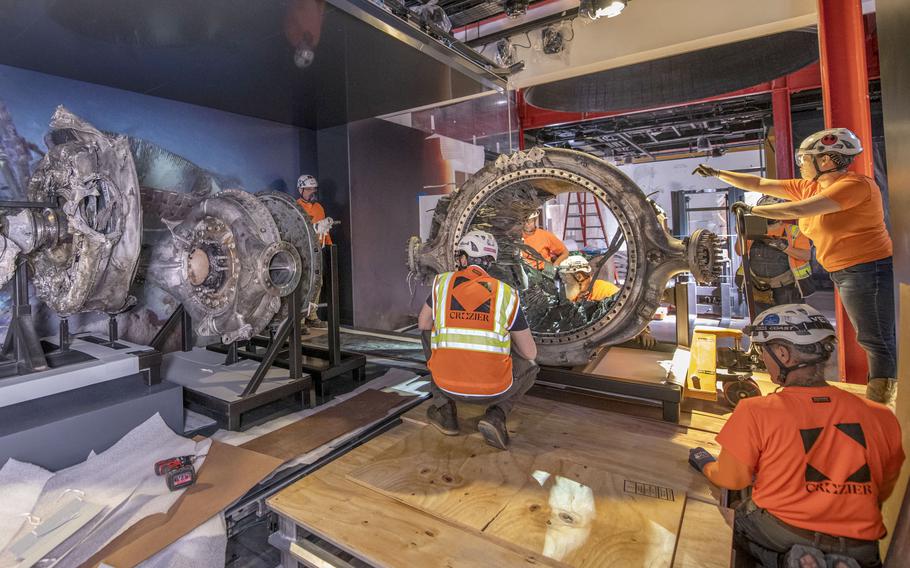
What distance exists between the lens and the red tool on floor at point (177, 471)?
228 centimetres

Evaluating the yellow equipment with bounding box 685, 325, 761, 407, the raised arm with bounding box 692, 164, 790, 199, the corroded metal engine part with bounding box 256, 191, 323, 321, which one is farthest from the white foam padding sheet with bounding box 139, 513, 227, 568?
the raised arm with bounding box 692, 164, 790, 199

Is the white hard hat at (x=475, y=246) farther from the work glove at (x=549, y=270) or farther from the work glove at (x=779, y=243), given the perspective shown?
the work glove at (x=779, y=243)

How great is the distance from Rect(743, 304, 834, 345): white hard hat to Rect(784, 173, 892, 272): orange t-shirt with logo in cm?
162

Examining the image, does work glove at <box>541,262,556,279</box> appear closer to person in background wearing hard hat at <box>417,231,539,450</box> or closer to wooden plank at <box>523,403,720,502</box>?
wooden plank at <box>523,403,720,502</box>

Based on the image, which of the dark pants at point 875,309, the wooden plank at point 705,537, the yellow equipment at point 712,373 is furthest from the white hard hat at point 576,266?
the wooden plank at point 705,537

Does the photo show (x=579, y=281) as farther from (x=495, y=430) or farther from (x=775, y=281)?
(x=495, y=430)

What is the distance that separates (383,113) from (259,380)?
4104mm

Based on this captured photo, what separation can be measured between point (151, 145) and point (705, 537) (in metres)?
5.36

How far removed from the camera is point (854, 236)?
9.99ft

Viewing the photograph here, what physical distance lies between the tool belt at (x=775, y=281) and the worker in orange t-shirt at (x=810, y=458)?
9.26 feet

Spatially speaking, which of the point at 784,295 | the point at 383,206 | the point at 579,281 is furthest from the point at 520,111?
the point at 784,295

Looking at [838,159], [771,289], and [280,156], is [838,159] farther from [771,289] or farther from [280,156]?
[280,156]

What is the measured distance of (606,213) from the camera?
9.89 metres

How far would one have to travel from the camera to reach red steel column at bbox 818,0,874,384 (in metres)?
3.69
